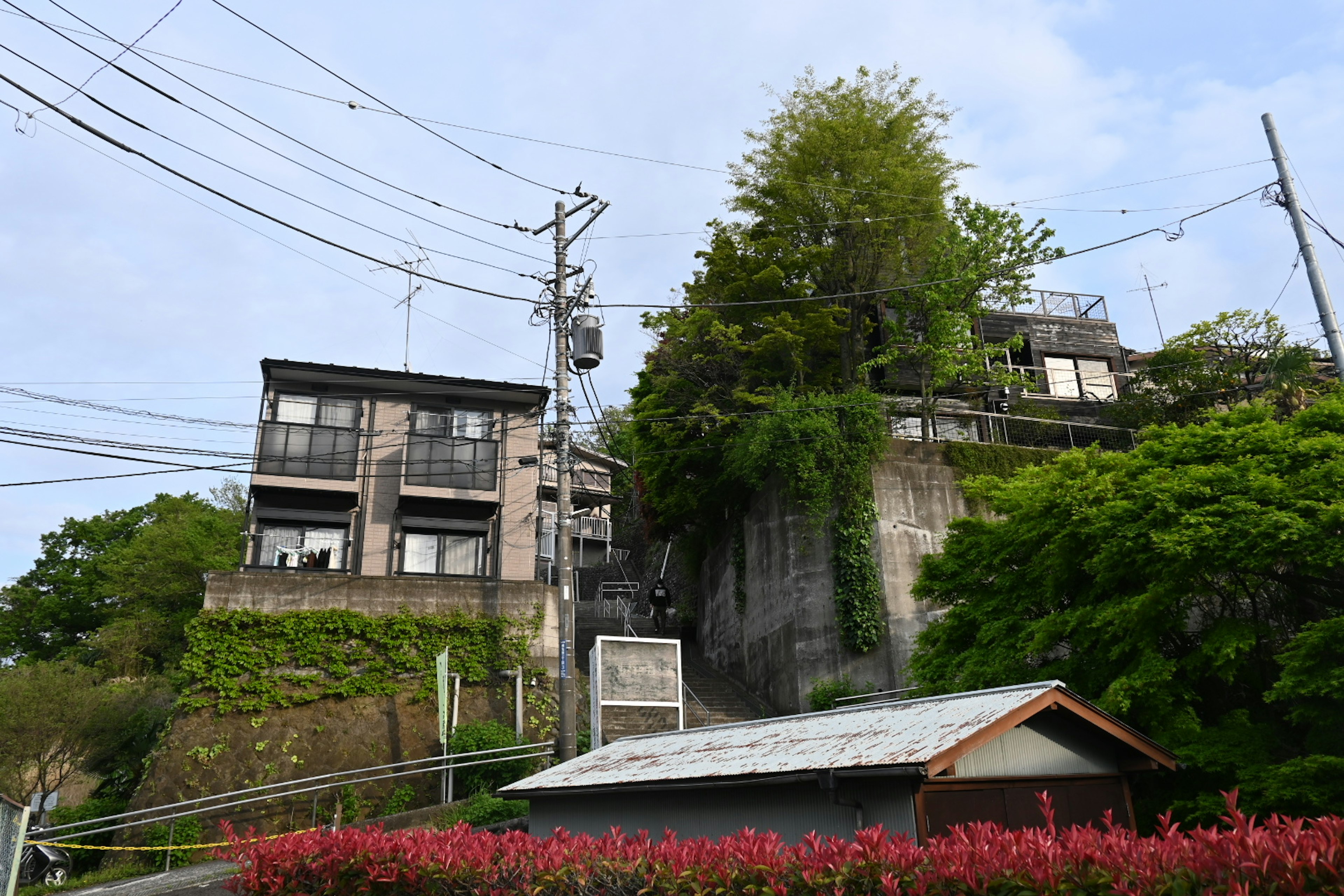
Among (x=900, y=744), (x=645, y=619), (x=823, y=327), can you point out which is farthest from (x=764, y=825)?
(x=645, y=619)

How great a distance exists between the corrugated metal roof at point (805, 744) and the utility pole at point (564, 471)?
8.18ft

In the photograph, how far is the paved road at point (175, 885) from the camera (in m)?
→ 13.4

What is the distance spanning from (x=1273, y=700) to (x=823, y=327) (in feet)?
51.0

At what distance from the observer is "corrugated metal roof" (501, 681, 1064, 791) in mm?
8914

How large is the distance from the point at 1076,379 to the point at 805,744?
24.9 metres

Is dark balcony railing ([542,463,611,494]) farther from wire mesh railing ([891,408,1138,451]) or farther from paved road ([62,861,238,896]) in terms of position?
paved road ([62,861,238,896])

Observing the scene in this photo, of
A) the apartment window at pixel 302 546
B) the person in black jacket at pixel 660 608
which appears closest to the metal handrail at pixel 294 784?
the apartment window at pixel 302 546

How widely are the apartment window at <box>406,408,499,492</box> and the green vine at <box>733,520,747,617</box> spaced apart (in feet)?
22.9

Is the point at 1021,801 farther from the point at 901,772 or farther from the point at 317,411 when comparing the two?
the point at 317,411

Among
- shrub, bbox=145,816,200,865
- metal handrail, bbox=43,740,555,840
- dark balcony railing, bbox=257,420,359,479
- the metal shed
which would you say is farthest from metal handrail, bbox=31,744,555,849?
dark balcony railing, bbox=257,420,359,479

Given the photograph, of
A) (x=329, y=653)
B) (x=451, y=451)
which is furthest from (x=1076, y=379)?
(x=329, y=653)

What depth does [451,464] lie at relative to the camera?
2597 centimetres

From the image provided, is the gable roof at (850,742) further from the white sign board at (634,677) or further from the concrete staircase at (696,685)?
the concrete staircase at (696,685)

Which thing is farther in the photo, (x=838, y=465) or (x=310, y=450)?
Result: (x=310, y=450)
